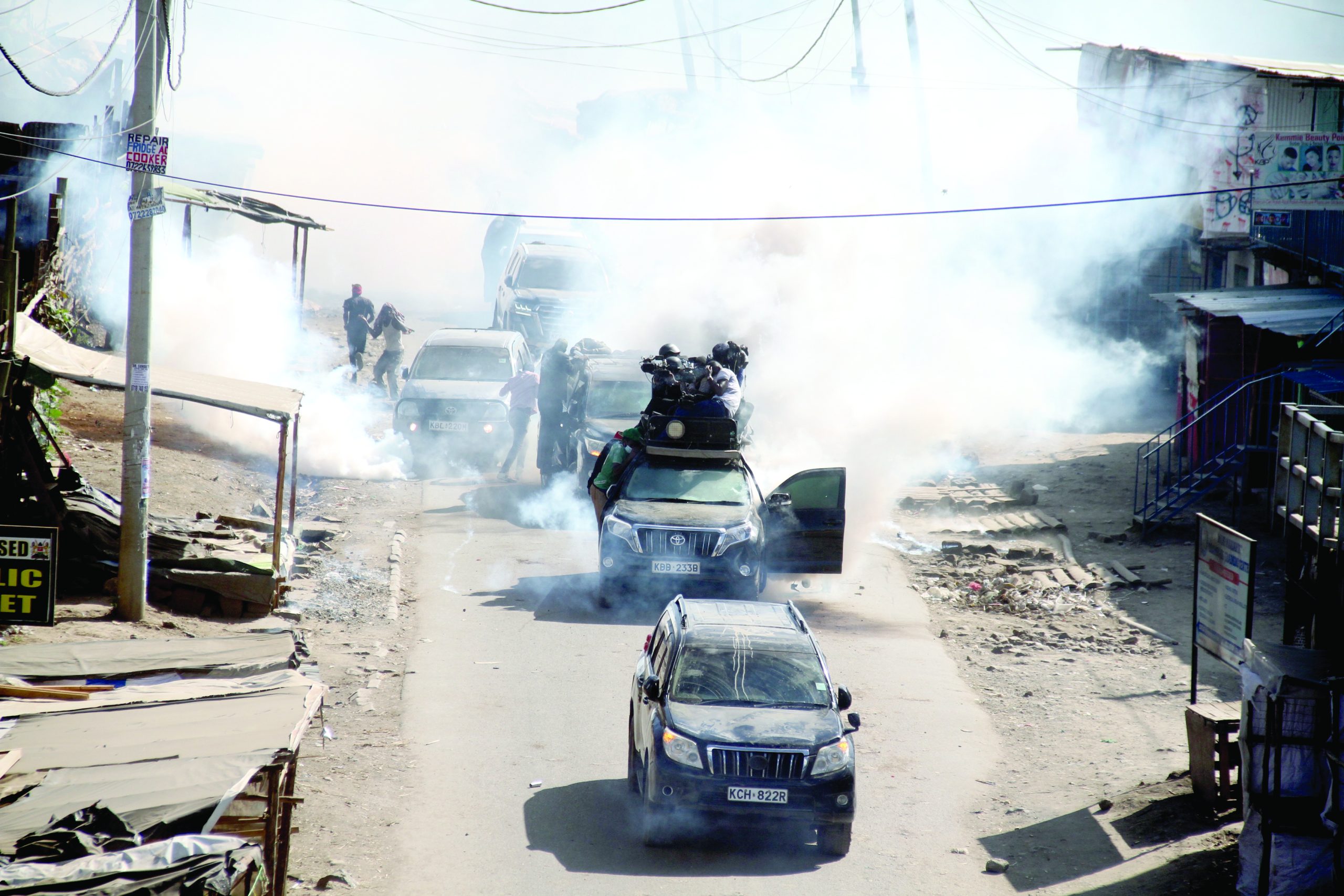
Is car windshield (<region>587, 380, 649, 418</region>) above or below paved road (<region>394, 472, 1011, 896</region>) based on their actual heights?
above

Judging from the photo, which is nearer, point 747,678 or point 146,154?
point 747,678

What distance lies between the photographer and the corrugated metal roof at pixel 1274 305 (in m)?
16.2

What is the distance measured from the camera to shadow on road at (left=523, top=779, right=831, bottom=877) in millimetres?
7254

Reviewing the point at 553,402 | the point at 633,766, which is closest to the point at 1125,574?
the point at 553,402

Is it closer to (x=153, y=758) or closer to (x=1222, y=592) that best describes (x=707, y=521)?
(x=1222, y=592)

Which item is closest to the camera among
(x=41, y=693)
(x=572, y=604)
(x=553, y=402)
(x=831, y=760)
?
(x=41, y=693)

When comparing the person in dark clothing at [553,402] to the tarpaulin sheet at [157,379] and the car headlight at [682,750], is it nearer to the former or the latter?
the tarpaulin sheet at [157,379]

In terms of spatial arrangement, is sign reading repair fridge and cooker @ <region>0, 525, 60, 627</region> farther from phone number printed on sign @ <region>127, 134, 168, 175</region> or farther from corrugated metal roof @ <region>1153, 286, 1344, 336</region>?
corrugated metal roof @ <region>1153, 286, 1344, 336</region>

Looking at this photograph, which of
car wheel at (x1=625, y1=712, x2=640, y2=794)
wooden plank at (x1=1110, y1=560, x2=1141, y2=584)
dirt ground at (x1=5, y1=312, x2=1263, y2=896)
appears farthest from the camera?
A: wooden plank at (x1=1110, y1=560, x2=1141, y2=584)

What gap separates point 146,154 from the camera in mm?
9938

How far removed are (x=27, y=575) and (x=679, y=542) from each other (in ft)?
21.9

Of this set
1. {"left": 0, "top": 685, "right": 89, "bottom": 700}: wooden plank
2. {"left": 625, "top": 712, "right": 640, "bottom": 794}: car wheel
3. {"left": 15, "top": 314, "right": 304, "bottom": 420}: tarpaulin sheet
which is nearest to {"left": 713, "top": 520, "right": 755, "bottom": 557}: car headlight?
{"left": 625, "top": 712, "right": 640, "bottom": 794}: car wheel

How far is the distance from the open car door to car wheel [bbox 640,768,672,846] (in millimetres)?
5652

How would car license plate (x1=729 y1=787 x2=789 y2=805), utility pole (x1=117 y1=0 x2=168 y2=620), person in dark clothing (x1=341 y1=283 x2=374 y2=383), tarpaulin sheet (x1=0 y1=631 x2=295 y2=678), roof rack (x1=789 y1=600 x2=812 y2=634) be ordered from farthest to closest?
1. person in dark clothing (x1=341 y1=283 x2=374 y2=383)
2. utility pole (x1=117 y1=0 x2=168 y2=620)
3. roof rack (x1=789 y1=600 x2=812 y2=634)
4. tarpaulin sheet (x1=0 y1=631 x2=295 y2=678)
5. car license plate (x1=729 y1=787 x2=789 y2=805)
